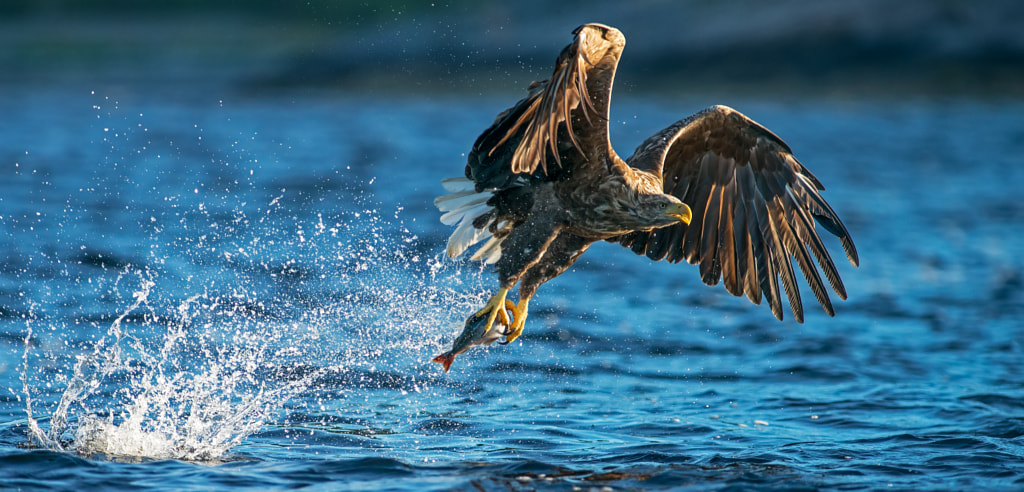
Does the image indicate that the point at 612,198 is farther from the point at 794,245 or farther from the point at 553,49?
the point at 553,49

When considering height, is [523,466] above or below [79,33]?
below

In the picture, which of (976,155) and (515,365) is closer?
(515,365)

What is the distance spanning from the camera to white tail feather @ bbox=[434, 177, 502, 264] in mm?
6020

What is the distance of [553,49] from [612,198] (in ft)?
60.1

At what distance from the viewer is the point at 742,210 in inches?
254

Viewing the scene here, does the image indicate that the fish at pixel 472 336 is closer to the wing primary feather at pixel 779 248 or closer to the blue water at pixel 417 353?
the blue water at pixel 417 353

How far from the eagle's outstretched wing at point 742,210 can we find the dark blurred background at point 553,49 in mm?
15505

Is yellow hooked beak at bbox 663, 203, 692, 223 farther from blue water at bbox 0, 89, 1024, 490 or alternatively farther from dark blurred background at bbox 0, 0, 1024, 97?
dark blurred background at bbox 0, 0, 1024, 97

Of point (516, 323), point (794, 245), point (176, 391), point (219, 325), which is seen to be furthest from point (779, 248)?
point (219, 325)

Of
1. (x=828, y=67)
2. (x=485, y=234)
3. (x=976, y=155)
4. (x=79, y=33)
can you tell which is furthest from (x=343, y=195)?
(x=79, y=33)

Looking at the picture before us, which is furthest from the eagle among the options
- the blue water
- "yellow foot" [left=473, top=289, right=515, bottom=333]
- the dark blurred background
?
the dark blurred background

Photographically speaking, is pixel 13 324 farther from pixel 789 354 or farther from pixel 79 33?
→ pixel 79 33

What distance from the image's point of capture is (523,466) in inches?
213

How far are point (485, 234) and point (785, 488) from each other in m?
2.06
